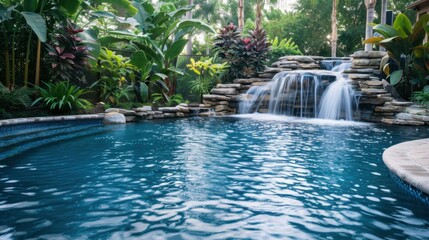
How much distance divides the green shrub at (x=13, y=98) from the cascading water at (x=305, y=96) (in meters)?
7.44

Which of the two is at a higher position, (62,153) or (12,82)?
(12,82)

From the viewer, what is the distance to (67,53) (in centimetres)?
933

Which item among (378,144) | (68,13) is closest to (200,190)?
(378,144)

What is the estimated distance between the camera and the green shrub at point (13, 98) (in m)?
8.21

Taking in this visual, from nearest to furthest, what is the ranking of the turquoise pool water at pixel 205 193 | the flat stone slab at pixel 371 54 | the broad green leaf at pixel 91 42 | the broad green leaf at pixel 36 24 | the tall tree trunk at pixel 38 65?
the turquoise pool water at pixel 205 193
the broad green leaf at pixel 36 24
the tall tree trunk at pixel 38 65
the broad green leaf at pixel 91 42
the flat stone slab at pixel 371 54

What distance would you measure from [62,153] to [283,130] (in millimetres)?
4953

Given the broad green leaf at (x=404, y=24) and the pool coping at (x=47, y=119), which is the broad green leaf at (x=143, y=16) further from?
the broad green leaf at (x=404, y=24)

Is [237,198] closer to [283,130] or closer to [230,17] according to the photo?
[283,130]

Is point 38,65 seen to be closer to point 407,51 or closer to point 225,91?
point 225,91

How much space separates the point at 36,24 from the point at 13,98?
182 cm

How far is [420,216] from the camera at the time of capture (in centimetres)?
296

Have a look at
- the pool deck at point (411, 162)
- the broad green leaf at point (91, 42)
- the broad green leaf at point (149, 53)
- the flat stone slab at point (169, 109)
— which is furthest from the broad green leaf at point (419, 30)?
the broad green leaf at point (91, 42)

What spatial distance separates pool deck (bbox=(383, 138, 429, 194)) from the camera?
3239 mm

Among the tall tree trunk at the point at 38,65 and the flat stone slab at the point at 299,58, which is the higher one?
the flat stone slab at the point at 299,58
